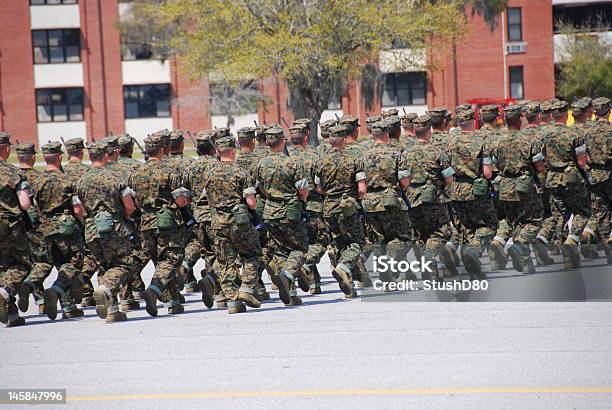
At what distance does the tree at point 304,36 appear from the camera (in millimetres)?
31953

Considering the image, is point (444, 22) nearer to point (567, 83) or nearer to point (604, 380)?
point (567, 83)

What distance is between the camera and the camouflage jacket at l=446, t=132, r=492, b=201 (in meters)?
13.2

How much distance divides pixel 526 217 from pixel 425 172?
1755 mm

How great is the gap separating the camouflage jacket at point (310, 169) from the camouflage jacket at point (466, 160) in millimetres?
1758

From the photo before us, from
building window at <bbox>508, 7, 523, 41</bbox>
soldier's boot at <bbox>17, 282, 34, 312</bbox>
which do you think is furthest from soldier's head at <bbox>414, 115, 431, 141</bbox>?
building window at <bbox>508, 7, 523, 41</bbox>

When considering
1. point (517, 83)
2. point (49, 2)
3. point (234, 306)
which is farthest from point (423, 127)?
point (49, 2)

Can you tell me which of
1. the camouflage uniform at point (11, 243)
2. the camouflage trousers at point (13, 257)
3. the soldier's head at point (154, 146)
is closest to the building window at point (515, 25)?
the soldier's head at point (154, 146)

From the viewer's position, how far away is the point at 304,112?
113ft

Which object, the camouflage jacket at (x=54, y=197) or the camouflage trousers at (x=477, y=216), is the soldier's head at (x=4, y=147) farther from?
the camouflage trousers at (x=477, y=216)

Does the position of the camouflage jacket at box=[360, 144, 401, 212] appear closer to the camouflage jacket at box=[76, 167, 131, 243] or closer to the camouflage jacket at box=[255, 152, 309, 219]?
the camouflage jacket at box=[255, 152, 309, 219]

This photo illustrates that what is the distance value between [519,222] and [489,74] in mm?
40284

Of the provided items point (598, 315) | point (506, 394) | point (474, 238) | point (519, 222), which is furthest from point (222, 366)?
point (519, 222)

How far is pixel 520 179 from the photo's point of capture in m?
13.3

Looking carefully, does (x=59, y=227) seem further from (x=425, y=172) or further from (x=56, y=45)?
(x=56, y=45)
